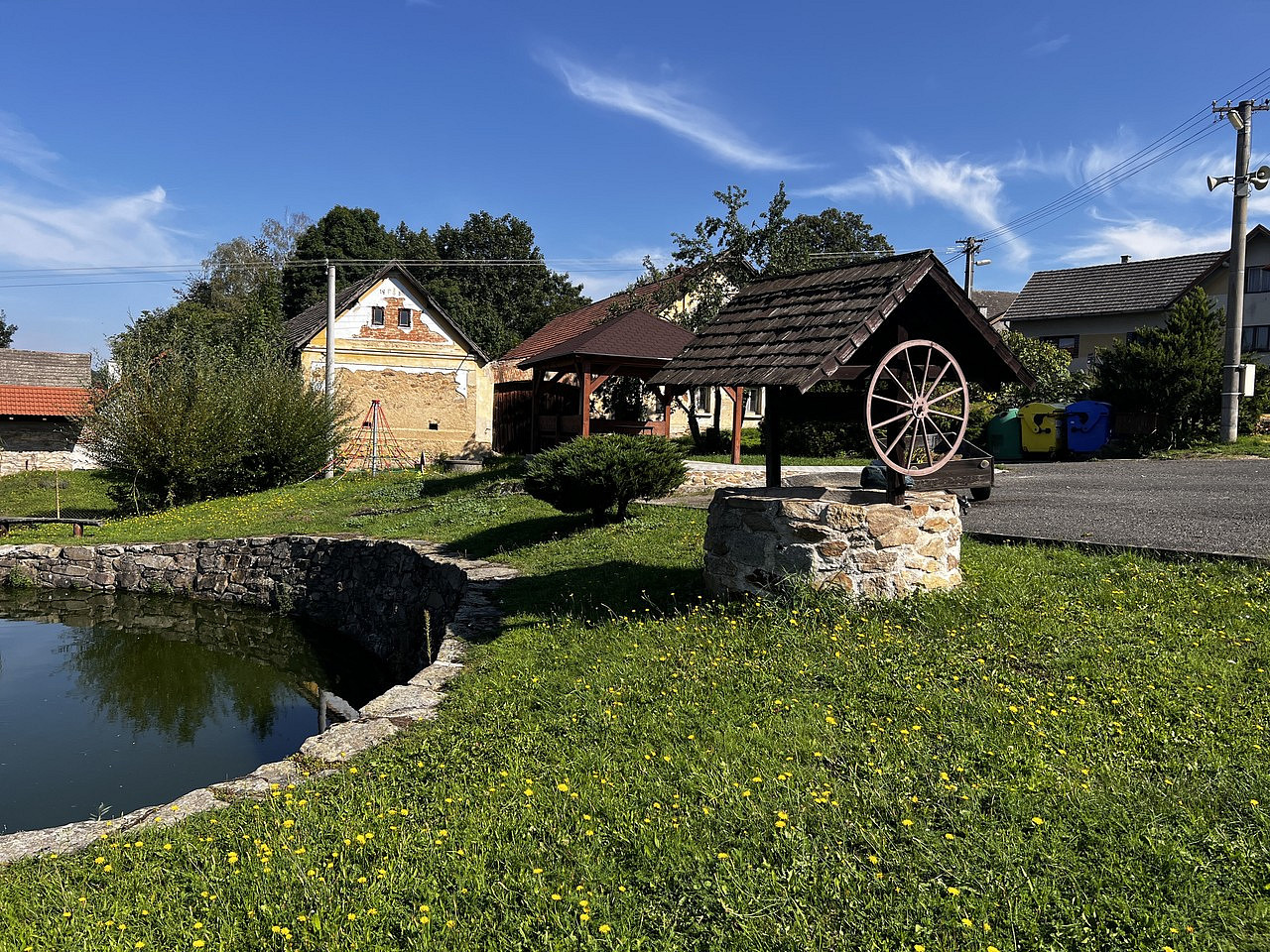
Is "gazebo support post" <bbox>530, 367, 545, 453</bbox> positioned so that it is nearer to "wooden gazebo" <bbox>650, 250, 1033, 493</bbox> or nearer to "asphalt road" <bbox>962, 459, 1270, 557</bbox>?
"asphalt road" <bbox>962, 459, 1270, 557</bbox>

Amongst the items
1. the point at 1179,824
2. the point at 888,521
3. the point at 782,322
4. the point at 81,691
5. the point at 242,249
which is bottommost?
the point at 81,691

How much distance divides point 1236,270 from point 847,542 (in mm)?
21621

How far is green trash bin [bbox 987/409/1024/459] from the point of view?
22875mm

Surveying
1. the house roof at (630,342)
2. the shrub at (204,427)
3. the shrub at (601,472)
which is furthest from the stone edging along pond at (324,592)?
the house roof at (630,342)

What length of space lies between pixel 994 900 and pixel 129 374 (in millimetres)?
20961

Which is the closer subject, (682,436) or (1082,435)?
(1082,435)

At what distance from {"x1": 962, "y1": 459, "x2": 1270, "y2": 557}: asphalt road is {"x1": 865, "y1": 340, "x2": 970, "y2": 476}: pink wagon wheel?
8.64ft

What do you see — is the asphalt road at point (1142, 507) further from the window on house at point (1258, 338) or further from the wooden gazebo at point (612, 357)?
the window on house at point (1258, 338)

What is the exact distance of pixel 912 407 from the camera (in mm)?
7055

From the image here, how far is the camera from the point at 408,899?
11.3ft

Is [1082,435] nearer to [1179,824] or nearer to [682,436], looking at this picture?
[682,436]

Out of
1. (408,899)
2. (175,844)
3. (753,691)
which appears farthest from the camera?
(753,691)

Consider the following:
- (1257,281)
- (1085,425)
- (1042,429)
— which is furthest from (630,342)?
(1257,281)

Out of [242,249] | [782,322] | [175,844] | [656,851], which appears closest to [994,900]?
[656,851]
